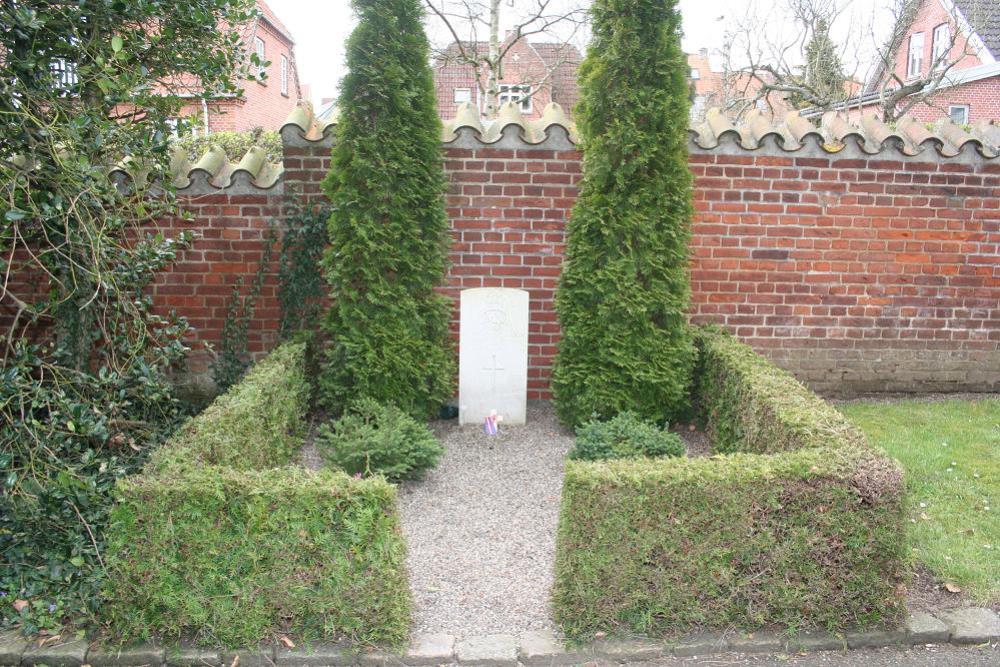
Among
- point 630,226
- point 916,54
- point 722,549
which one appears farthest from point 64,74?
point 916,54

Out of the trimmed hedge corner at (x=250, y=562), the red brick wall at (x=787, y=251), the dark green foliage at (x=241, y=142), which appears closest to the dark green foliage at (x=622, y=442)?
the red brick wall at (x=787, y=251)

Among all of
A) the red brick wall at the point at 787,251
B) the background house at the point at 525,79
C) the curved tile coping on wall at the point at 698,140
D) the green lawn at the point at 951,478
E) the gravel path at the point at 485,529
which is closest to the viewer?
the gravel path at the point at 485,529

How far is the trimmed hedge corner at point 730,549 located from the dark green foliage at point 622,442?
73.0 inches

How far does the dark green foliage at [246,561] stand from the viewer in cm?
321

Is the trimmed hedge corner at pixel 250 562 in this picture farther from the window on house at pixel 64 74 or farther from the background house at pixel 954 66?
the background house at pixel 954 66

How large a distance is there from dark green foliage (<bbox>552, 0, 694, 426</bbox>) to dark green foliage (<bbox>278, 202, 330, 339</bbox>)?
2.00 m

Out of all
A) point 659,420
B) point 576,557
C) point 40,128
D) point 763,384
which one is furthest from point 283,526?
point 659,420

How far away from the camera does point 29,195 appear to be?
3.42 meters

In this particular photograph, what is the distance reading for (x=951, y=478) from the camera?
5.12 metres

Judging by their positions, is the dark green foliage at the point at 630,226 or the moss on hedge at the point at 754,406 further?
the dark green foliage at the point at 630,226

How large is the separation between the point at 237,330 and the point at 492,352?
7.29 ft

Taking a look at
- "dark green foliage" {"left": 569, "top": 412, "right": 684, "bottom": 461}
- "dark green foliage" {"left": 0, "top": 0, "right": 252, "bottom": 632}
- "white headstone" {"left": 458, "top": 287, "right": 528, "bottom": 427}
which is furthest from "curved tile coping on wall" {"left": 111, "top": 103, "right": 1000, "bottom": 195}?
"dark green foliage" {"left": 569, "top": 412, "right": 684, "bottom": 461}

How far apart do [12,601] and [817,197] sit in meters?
6.47

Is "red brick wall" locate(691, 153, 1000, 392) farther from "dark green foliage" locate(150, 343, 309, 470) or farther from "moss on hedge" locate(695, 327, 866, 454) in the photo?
"dark green foliage" locate(150, 343, 309, 470)
